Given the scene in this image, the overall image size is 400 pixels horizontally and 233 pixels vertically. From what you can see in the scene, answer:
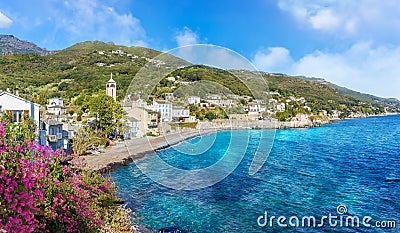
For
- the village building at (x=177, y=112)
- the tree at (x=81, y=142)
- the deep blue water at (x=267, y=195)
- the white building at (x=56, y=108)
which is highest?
the white building at (x=56, y=108)

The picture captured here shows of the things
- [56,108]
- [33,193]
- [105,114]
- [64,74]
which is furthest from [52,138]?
[64,74]

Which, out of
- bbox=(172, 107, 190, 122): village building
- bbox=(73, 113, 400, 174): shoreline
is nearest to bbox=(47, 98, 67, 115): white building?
bbox=(73, 113, 400, 174): shoreline

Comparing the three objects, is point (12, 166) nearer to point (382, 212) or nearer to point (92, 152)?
point (382, 212)

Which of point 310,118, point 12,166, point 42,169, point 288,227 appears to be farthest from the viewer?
point 310,118

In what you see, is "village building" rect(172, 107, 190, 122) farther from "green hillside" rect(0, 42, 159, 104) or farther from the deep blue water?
"green hillside" rect(0, 42, 159, 104)

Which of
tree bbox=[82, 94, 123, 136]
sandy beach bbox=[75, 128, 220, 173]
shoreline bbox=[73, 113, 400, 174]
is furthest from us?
tree bbox=[82, 94, 123, 136]

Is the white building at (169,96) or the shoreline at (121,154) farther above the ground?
the white building at (169,96)

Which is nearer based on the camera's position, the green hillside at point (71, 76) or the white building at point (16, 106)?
the white building at point (16, 106)

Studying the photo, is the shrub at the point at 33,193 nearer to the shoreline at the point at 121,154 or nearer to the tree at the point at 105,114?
the shoreline at the point at 121,154

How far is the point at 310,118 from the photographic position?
90.0 metres

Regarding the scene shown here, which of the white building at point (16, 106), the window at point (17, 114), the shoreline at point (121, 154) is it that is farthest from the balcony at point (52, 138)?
the window at point (17, 114)

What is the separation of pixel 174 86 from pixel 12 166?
7.46 metres

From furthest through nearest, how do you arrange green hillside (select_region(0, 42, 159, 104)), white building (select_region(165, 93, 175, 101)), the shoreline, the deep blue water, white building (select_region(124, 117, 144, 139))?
green hillside (select_region(0, 42, 159, 104))
white building (select_region(124, 117, 144, 139))
the shoreline
the deep blue water
white building (select_region(165, 93, 175, 101))

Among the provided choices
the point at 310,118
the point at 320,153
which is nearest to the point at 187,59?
the point at 320,153
